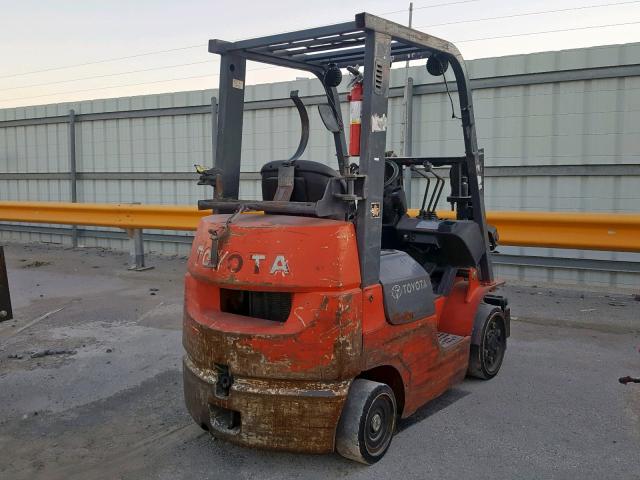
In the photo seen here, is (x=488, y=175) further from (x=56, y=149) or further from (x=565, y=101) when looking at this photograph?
(x=56, y=149)

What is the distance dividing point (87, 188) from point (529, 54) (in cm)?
917

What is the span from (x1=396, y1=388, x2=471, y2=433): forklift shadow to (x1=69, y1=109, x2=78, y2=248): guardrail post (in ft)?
33.0

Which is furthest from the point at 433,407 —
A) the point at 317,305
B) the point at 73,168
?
the point at 73,168

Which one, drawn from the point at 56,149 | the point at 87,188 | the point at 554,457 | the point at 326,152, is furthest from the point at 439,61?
the point at 56,149

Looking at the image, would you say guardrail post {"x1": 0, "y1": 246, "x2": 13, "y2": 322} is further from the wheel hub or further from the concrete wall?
the concrete wall

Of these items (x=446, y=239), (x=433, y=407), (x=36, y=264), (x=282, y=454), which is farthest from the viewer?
(x=36, y=264)

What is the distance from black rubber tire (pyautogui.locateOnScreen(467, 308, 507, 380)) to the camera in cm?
467

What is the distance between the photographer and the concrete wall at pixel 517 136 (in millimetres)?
7512

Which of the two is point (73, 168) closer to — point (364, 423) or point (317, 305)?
point (317, 305)

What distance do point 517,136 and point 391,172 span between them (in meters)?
3.78

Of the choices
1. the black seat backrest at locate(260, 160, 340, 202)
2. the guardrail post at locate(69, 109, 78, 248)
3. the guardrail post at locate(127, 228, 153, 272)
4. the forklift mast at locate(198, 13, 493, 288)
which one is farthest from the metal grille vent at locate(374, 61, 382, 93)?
the guardrail post at locate(69, 109, 78, 248)

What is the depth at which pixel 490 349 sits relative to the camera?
16.0 feet

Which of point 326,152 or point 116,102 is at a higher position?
point 116,102

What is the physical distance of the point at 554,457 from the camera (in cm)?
354
